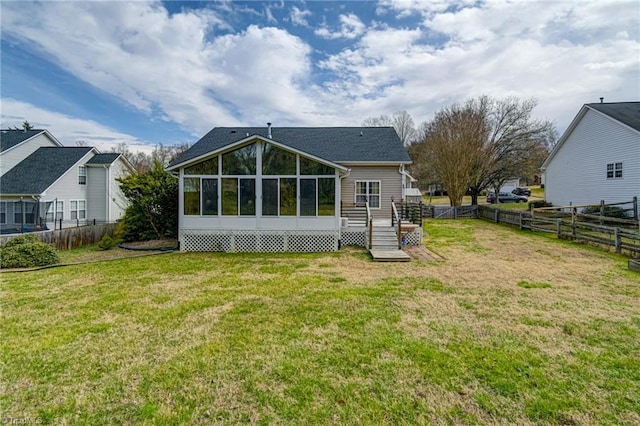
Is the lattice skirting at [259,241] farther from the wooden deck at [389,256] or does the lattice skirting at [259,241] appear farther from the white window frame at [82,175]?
the white window frame at [82,175]

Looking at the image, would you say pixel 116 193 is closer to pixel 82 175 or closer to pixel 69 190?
pixel 82 175

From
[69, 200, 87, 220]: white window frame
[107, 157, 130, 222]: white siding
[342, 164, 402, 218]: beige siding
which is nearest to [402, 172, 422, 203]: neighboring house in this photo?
[342, 164, 402, 218]: beige siding

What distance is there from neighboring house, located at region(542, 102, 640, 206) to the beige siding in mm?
12471

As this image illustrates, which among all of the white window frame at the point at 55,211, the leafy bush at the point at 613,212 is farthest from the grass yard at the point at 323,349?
the white window frame at the point at 55,211

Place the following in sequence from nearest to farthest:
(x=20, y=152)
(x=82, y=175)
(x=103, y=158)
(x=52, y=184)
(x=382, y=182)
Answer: (x=382, y=182) → (x=52, y=184) → (x=20, y=152) → (x=82, y=175) → (x=103, y=158)

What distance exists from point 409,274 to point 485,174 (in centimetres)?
2214

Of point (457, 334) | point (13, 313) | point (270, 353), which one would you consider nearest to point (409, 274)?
point (457, 334)

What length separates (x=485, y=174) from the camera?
1024 inches

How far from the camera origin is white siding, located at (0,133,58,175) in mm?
18727

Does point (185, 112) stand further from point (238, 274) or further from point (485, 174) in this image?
point (485, 174)

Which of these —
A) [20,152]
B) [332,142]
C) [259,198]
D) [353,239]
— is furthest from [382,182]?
[20,152]

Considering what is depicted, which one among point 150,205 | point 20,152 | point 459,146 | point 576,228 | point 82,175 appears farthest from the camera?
point 459,146

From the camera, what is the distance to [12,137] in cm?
1991

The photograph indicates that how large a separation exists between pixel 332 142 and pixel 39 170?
19.1 meters
